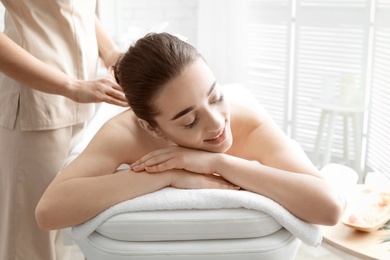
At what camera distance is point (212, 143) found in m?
1.39

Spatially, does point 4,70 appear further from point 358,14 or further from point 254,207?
point 358,14

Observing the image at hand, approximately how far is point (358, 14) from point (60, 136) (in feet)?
6.39

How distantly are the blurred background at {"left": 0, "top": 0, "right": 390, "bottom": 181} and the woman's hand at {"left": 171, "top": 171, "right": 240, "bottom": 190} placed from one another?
161cm

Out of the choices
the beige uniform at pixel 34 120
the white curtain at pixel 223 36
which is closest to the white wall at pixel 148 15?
the white curtain at pixel 223 36

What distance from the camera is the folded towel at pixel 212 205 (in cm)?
128

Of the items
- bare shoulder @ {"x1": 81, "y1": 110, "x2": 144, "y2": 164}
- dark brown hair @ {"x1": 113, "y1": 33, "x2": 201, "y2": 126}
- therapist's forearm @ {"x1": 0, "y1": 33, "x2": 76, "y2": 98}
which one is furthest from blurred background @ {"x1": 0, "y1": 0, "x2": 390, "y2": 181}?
dark brown hair @ {"x1": 113, "y1": 33, "x2": 201, "y2": 126}

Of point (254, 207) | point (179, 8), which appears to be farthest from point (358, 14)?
point (254, 207)

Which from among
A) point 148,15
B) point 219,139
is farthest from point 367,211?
point 148,15

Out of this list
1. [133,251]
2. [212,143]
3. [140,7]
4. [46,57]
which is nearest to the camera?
[133,251]

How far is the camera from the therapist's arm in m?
1.55

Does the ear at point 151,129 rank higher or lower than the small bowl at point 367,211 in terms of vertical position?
higher

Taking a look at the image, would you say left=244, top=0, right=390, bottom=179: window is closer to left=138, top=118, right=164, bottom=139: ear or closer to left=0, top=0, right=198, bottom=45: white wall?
left=0, top=0, right=198, bottom=45: white wall

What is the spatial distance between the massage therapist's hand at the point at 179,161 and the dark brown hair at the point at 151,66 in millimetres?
101

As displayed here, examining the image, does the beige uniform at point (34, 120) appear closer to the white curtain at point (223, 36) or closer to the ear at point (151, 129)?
the ear at point (151, 129)
